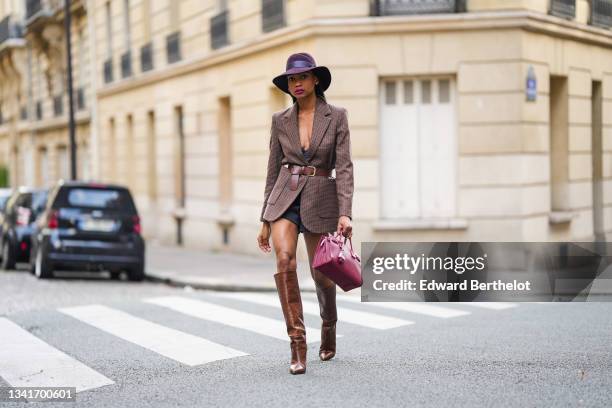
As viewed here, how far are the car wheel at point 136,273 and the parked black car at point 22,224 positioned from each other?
2873 millimetres

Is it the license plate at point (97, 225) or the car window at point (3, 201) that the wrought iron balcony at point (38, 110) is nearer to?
the car window at point (3, 201)

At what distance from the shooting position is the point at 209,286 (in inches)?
560

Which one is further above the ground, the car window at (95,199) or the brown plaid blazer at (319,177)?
the brown plaid blazer at (319,177)

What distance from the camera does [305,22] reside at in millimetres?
16391

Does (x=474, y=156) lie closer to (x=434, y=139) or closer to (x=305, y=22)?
(x=434, y=139)

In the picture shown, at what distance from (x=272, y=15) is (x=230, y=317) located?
9.17 metres

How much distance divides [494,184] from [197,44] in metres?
8.22

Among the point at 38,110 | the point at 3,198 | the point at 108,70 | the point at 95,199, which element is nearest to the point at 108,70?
the point at 108,70

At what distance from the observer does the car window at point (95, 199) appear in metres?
15.2

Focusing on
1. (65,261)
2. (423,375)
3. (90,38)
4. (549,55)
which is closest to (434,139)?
(549,55)

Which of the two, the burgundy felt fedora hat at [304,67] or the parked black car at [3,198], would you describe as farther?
the parked black car at [3,198]

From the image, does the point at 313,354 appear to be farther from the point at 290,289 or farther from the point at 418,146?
the point at 418,146

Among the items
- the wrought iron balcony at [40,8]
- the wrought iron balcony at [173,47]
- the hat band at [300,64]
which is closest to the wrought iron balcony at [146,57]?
the wrought iron balcony at [173,47]

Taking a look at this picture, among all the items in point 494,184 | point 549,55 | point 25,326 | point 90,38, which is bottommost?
point 25,326
